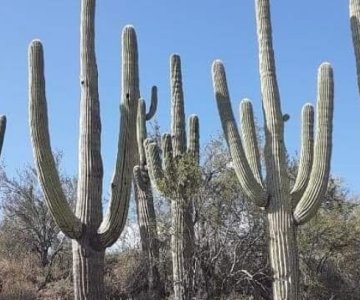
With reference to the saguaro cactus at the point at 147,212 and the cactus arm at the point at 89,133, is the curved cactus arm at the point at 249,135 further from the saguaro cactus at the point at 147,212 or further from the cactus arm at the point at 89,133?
the cactus arm at the point at 89,133

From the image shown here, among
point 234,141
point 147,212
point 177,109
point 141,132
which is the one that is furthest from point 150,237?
point 234,141

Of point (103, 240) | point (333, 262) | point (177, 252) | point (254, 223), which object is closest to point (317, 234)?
point (333, 262)

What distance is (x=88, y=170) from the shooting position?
9.67m

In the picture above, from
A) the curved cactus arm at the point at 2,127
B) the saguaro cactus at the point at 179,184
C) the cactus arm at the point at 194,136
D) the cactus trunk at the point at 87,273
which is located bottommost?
the cactus trunk at the point at 87,273

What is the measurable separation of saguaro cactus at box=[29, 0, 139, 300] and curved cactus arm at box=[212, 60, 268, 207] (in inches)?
63.2

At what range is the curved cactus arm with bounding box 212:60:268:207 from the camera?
33.5 ft

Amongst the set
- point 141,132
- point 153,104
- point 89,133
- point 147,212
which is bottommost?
point 147,212

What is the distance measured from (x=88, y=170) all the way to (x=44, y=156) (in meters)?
0.73

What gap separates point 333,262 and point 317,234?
1702 mm

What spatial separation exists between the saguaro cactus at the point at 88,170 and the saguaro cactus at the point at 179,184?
0.81 meters

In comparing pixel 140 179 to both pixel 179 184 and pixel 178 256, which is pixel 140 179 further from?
pixel 178 256

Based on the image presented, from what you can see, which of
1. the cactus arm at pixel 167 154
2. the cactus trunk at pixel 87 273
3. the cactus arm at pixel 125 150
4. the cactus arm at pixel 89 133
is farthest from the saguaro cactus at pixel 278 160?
the cactus trunk at pixel 87 273

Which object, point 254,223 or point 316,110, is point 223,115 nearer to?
point 316,110

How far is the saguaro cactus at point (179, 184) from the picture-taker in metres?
10.7
